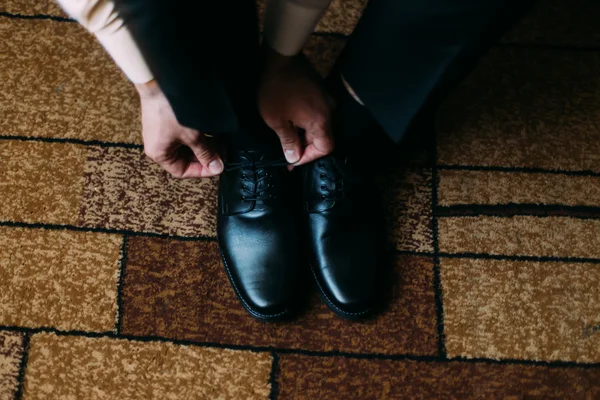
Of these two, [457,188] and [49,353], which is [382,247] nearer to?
[457,188]

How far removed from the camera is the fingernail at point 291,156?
2.16 ft

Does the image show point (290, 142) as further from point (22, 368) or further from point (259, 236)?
point (22, 368)

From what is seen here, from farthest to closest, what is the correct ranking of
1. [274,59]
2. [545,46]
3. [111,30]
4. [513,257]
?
1. [545,46]
2. [513,257]
3. [274,59]
4. [111,30]

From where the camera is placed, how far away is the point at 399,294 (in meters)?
0.74

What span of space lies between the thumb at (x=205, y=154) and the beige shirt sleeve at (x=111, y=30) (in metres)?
0.09

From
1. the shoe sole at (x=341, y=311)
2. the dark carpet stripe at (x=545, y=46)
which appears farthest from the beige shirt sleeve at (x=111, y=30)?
the dark carpet stripe at (x=545, y=46)

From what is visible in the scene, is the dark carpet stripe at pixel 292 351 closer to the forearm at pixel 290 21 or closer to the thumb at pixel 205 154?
the thumb at pixel 205 154

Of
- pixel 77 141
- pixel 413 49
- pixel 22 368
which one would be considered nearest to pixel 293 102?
pixel 413 49

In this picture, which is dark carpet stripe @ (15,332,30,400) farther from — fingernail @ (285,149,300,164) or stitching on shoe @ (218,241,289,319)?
fingernail @ (285,149,300,164)

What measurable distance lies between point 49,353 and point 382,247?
0.48 m

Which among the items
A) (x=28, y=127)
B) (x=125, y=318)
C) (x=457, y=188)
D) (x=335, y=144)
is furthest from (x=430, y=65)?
(x=28, y=127)

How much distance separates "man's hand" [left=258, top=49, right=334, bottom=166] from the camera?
1.88 feet

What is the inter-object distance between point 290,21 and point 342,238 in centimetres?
32

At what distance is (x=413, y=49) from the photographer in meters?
0.49
